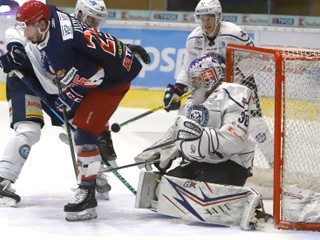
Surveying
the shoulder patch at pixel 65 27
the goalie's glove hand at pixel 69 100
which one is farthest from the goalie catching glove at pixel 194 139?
the shoulder patch at pixel 65 27

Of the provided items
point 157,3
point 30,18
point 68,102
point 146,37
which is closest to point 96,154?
point 68,102

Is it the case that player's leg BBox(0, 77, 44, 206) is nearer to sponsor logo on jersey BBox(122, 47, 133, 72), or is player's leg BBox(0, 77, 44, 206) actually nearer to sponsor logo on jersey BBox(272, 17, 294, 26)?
sponsor logo on jersey BBox(122, 47, 133, 72)

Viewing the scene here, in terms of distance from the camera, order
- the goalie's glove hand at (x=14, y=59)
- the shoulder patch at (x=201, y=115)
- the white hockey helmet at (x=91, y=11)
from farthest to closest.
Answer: the white hockey helmet at (x=91, y=11), the goalie's glove hand at (x=14, y=59), the shoulder patch at (x=201, y=115)

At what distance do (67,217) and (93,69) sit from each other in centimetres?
59

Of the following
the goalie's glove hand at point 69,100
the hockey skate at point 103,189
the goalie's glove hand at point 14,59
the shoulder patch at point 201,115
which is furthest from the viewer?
the hockey skate at point 103,189

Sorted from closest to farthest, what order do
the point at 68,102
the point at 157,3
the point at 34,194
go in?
1. the point at 68,102
2. the point at 34,194
3. the point at 157,3

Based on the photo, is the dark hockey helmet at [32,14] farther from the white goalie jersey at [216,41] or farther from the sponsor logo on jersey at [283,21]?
the sponsor logo on jersey at [283,21]

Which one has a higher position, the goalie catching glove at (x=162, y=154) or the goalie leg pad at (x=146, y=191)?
the goalie catching glove at (x=162, y=154)

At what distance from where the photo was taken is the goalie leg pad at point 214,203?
362 cm

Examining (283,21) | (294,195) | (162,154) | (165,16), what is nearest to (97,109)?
(162,154)

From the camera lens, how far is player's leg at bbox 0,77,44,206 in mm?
4039

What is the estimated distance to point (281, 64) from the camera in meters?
3.67

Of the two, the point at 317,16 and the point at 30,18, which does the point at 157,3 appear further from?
the point at 30,18

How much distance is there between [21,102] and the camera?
4.14 metres
